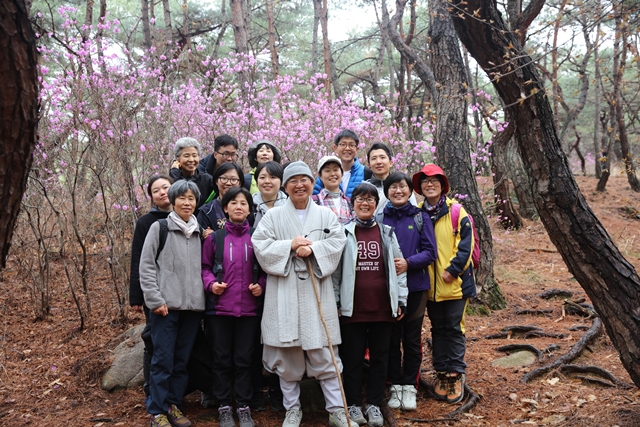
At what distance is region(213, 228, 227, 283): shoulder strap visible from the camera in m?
3.55

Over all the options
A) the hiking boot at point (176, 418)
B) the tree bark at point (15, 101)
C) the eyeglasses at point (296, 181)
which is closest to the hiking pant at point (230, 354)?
the hiking boot at point (176, 418)

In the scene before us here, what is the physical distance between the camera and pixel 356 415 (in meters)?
3.52

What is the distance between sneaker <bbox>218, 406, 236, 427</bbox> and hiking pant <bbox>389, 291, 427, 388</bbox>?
1225 mm

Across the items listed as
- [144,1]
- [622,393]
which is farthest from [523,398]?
[144,1]

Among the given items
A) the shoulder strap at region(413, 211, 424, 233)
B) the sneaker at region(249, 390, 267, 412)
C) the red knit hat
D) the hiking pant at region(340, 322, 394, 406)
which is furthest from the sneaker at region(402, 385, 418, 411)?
the red knit hat

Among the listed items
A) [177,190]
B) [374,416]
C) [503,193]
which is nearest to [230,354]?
[374,416]

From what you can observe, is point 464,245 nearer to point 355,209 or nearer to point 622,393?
point 355,209

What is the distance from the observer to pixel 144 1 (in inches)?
456

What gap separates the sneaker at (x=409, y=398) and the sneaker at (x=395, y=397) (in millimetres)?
30

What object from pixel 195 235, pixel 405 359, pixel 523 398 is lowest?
pixel 523 398

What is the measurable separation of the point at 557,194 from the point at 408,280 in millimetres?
1193

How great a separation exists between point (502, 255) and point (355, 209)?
6687mm

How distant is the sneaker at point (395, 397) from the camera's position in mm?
3787

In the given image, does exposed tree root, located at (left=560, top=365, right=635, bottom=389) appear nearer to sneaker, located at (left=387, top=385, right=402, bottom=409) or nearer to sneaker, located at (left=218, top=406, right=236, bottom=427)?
sneaker, located at (left=387, top=385, right=402, bottom=409)
